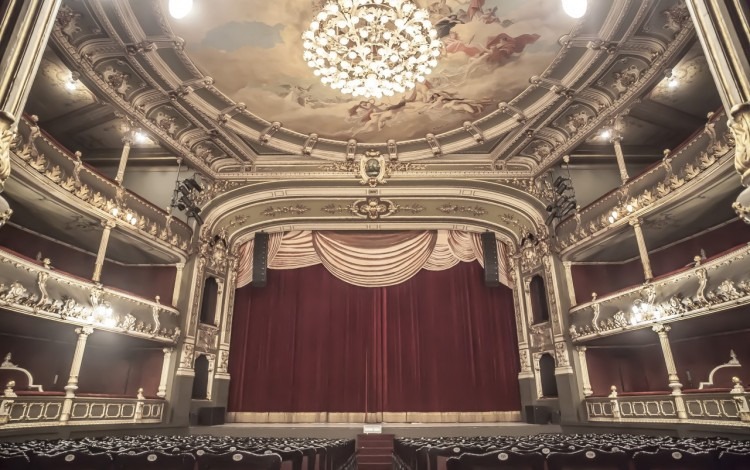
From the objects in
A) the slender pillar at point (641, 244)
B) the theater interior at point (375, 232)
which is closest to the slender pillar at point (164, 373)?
the theater interior at point (375, 232)

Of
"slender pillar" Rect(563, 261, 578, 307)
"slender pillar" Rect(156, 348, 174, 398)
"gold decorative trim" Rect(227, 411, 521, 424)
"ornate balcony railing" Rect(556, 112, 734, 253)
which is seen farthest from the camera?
"gold decorative trim" Rect(227, 411, 521, 424)

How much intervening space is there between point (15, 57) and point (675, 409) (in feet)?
35.7

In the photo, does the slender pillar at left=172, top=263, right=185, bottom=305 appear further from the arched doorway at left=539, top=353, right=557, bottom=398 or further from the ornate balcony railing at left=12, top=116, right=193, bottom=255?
the arched doorway at left=539, top=353, right=557, bottom=398

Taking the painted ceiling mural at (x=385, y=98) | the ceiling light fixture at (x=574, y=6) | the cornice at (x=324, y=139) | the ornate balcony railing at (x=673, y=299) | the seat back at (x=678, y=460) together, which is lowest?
the seat back at (x=678, y=460)

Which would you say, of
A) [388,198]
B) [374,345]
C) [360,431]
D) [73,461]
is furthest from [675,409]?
[73,461]

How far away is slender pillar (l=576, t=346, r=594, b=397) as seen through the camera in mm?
10230

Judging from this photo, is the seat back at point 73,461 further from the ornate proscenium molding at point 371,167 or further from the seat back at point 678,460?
the ornate proscenium molding at point 371,167

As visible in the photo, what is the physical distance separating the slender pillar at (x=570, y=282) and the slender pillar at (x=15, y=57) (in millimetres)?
11460

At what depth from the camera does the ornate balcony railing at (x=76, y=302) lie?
7.05 metres

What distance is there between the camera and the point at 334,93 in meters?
9.79

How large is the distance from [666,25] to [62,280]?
12.3m

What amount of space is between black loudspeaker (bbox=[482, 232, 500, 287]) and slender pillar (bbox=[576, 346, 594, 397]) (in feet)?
11.2

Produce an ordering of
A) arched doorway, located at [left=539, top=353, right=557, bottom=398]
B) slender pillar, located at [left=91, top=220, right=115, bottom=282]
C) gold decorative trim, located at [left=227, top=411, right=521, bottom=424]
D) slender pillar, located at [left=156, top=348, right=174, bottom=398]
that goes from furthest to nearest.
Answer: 1. gold decorative trim, located at [left=227, top=411, right=521, bottom=424]
2. arched doorway, located at [left=539, top=353, right=557, bottom=398]
3. slender pillar, located at [left=156, top=348, right=174, bottom=398]
4. slender pillar, located at [left=91, top=220, right=115, bottom=282]

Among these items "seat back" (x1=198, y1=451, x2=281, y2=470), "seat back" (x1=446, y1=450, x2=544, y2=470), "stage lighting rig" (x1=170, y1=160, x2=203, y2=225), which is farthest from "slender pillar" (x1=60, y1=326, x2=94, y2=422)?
"seat back" (x1=446, y1=450, x2=544, y2=470)
